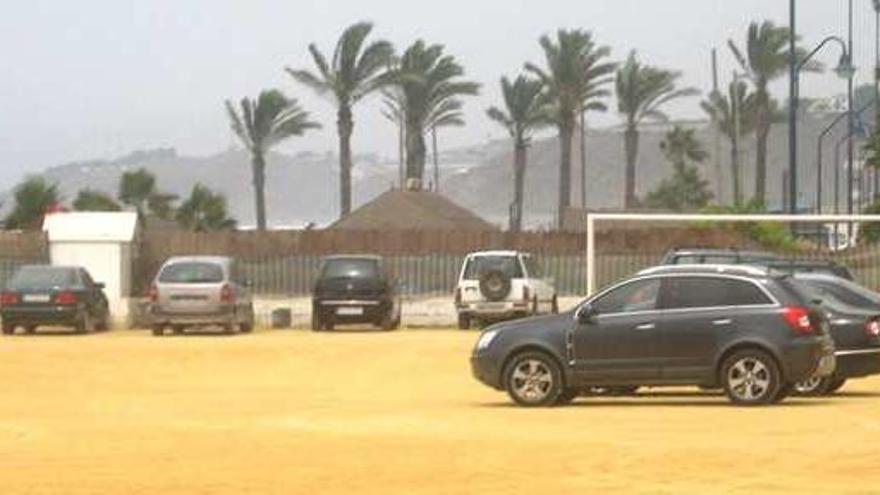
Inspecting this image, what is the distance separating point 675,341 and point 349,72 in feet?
189

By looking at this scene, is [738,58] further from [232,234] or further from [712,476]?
[712,476]

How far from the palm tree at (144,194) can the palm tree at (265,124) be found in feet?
15.6

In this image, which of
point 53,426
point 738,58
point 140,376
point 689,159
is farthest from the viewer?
point 689,159

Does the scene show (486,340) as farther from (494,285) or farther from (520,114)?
(520,114)

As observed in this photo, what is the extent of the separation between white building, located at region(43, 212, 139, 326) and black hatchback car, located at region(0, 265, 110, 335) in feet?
18.3

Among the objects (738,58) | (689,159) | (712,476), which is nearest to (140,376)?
(712,476)

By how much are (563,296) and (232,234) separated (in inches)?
389

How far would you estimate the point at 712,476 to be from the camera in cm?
1504

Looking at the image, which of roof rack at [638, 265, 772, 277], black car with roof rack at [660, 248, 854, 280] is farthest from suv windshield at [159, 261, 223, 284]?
roof rack at [638, 265, 772, 277]

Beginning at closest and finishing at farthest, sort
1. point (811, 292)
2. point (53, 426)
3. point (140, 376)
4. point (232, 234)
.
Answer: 1. point (53, 426)
2. point (811, 292)
3. point (140, 376)
4. point (232, 234)

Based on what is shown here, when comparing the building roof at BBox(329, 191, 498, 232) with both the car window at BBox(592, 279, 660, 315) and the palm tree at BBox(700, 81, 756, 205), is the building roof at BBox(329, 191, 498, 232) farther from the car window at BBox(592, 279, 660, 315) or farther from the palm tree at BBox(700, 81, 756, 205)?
the car window at BBox(592, 279, 660, 315)

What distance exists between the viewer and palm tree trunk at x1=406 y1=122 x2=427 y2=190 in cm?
8738

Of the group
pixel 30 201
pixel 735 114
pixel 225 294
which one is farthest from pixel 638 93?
pixel 225 294

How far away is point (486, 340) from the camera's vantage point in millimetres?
23078
